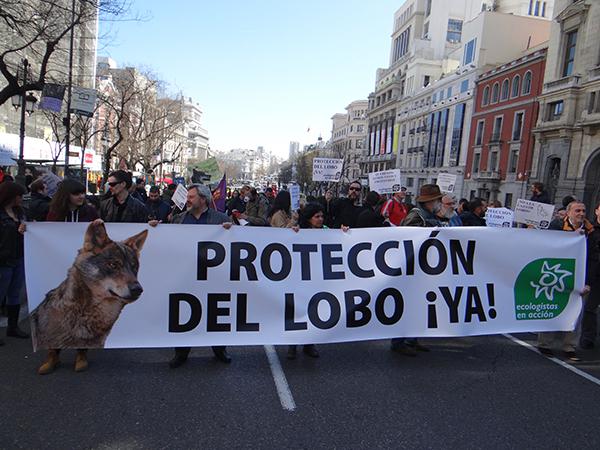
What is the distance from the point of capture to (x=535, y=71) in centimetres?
4162

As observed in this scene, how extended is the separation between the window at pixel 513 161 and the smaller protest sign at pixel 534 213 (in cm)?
3850

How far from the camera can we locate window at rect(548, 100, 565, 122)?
36.5 m

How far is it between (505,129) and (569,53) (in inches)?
380

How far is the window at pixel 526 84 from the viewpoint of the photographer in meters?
42.3

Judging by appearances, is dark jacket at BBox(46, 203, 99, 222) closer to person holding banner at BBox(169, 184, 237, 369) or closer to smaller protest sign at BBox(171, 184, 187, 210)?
person holding banner at BBox(169, 184, 237, 369)

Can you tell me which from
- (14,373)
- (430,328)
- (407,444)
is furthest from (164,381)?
(430,328)

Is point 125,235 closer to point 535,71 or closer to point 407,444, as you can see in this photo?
point 407,444

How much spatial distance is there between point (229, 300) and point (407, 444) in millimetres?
2100

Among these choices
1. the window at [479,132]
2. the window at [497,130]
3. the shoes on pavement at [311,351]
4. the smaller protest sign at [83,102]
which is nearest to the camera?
the shoes on pavement at [311,351]

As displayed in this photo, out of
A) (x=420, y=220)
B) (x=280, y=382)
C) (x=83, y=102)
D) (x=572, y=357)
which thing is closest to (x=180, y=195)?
(x=420, y=220)

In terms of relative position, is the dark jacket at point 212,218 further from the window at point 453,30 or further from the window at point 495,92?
the window at point 453,30

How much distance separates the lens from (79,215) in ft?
16.2

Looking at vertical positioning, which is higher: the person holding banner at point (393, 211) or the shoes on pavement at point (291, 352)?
the person holding banner at point (393, 211)

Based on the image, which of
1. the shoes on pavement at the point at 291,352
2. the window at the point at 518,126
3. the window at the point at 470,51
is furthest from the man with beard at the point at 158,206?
the window at the point at 470,51
